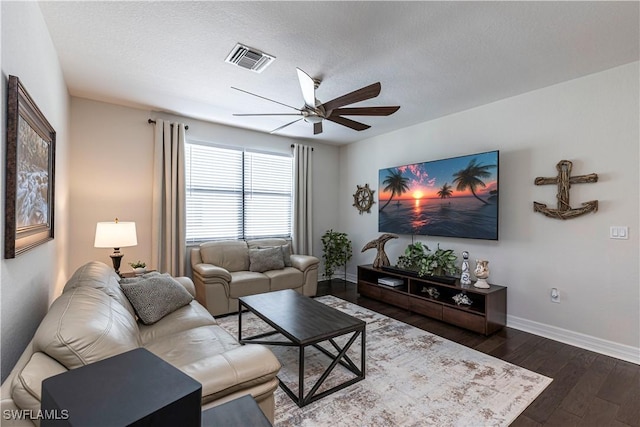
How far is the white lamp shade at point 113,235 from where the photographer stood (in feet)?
9.89

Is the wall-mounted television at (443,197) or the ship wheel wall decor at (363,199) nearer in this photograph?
the wall-mounted television at (443,197)

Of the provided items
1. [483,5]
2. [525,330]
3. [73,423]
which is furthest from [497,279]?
[73,423]

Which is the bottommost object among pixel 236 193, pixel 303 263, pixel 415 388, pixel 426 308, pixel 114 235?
pixel 415 388

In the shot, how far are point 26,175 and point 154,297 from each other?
119 cm

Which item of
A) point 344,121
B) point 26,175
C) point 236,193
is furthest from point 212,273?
point 344,121

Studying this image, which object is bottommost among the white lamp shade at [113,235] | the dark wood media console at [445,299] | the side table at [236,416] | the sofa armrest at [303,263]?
the dark wood media console at [445,299]

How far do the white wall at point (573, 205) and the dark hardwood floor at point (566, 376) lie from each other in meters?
0.28

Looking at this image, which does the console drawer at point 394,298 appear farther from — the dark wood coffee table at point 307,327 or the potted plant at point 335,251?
the dark wood coffee table at point 307,327

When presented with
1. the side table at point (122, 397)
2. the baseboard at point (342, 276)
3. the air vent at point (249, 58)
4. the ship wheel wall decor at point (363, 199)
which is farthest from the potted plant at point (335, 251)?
the side table at point (122, 397)

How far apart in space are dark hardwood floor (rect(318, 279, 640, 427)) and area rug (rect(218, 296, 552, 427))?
0.38 feet

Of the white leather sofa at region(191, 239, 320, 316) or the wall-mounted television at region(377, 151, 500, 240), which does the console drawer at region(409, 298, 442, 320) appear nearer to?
the wall-mounted television at region(377, 151, 500, 240)

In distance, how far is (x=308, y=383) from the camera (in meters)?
2.24

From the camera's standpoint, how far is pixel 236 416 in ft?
3.29

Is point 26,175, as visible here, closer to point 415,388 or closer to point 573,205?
point 415,388
